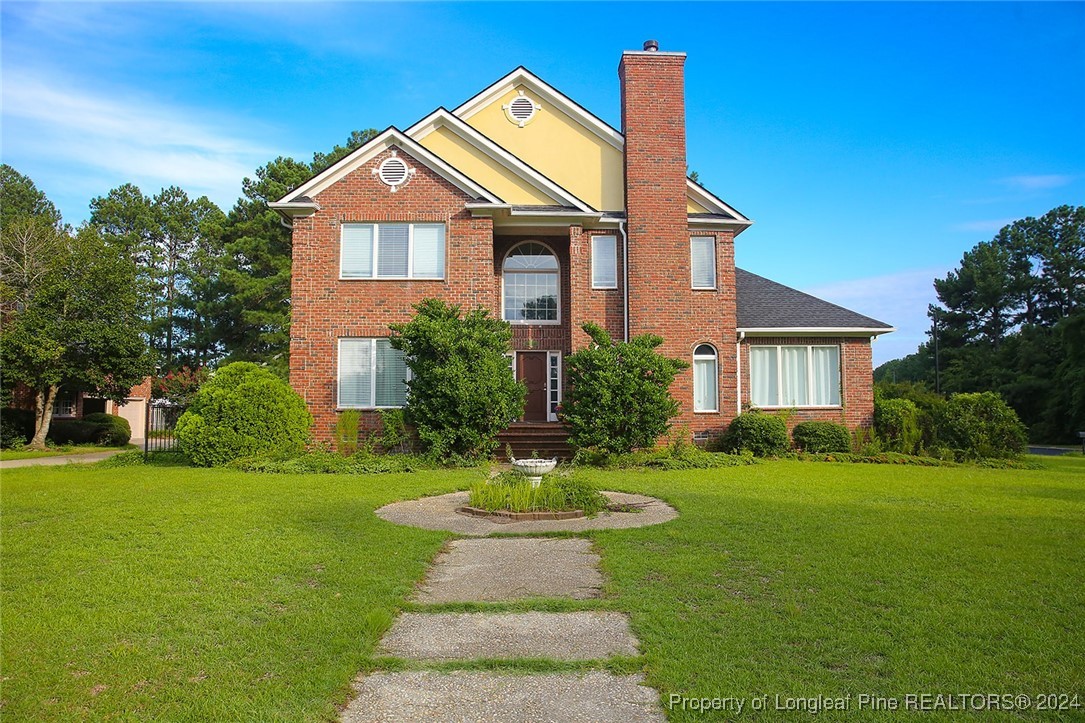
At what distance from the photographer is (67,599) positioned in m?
5.30

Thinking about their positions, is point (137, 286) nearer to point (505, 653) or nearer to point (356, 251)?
point (356, 251)

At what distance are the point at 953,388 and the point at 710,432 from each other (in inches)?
1530

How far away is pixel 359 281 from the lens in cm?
1767

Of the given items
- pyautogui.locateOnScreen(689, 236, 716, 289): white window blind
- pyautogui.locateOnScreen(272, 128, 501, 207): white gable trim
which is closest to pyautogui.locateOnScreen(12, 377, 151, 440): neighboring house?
pyautogui.locateOnScreen(272, 128, 501, 207): white gable trim

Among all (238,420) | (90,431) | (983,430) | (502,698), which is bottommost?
(502,698)

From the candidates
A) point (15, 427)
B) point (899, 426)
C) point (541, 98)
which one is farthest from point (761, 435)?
point (15, 427)

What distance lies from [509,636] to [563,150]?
17729 mm

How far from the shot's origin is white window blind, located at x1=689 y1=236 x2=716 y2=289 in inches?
762

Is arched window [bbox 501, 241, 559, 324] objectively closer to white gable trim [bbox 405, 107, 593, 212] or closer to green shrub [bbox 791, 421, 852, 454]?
white gable trim [bbox 405, 107, 593, 212]

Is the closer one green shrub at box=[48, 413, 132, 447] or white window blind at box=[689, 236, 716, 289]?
white window blind at box=[689, 236, 716, 289]

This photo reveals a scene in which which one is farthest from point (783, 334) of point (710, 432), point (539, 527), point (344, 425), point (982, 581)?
point (982, 581)

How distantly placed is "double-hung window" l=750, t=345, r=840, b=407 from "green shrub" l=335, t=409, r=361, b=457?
35.2ft

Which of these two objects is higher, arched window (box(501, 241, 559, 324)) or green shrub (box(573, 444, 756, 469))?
arched window (box(501, 241, 559, 324))

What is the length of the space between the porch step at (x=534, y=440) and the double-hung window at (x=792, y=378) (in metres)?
5.88
